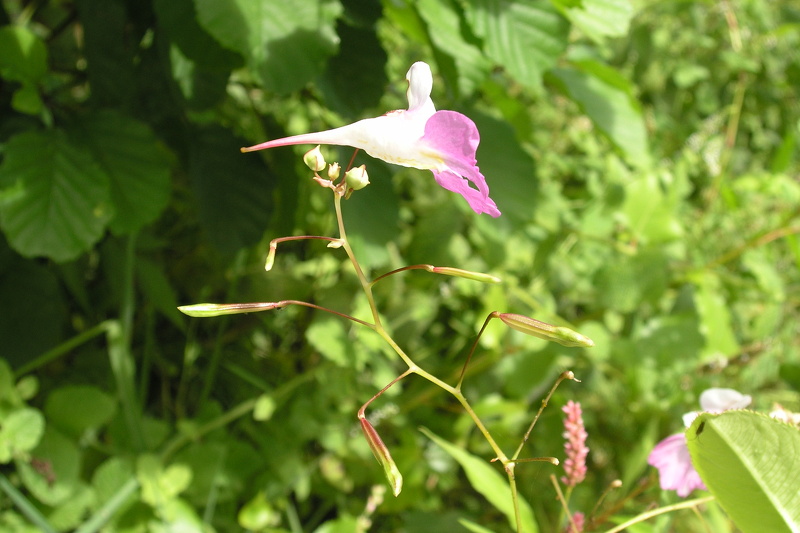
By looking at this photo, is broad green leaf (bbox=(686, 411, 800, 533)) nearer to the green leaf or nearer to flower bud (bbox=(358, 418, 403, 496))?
flower bud (bbox=(358, 418, 403, 496))

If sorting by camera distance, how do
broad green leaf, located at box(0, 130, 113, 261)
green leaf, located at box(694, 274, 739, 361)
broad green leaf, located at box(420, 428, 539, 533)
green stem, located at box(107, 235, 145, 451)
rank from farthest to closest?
green leaf, located at box(694, 274, 739, 361) → green stem, located at box(107, 235, 145, 451) → broad green leaf, located at box(0, 130, 113, 261) → broad green leaf, located at box(420, 428, 539, 533)

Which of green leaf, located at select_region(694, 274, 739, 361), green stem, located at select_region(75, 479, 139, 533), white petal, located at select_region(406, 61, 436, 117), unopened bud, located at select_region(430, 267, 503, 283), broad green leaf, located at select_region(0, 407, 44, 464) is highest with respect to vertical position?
white petal, located at select_region(406, 61, 436, 117)

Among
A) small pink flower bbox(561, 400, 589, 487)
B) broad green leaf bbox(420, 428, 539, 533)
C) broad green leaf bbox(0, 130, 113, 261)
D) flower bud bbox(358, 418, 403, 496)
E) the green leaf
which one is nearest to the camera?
flower bud bbox(358, 418, 403, 496)

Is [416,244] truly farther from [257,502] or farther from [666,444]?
[666,444]

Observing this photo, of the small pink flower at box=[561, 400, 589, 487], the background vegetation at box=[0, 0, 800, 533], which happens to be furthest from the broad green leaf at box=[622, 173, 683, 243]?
the small pink flower at box=[561, 400, 589, 487]

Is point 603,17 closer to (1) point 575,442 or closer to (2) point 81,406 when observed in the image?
(1) point 575,442

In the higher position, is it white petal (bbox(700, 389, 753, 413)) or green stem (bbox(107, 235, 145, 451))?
white petal (bbox(700, 389, 753, 413))

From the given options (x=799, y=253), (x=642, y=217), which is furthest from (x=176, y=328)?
(x=799, y=253)
